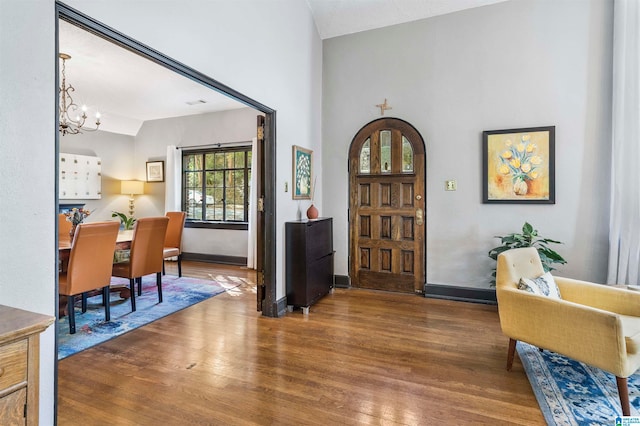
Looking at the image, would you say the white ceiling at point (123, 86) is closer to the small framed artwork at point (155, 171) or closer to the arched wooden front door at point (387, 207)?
the small framed artwork at point (155, 171)

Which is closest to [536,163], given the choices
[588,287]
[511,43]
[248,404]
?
[511,43]

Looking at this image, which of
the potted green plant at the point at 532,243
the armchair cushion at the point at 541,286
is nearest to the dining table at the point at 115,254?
the armchair cushion at the point at 541,286

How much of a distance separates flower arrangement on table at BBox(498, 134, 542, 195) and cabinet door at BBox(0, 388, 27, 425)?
4.19m

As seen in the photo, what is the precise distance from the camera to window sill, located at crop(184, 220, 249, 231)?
6.03 m

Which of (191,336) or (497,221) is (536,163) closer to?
(497,221)

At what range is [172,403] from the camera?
199 cm

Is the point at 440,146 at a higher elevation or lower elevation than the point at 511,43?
lower

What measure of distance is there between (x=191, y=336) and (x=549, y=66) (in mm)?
4556

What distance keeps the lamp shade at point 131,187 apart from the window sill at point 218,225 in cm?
115

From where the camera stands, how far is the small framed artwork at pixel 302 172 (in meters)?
3.90

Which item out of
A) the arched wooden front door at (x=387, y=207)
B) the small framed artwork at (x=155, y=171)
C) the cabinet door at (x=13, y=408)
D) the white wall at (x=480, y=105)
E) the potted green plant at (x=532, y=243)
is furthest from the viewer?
the small framed artwork at (x=155, y=171)

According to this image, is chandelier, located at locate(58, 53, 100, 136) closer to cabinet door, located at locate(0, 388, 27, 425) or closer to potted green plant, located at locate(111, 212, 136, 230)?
potted green plant, located at locate(111, 212, 136, 230)

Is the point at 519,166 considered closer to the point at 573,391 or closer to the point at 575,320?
the point at 575,320

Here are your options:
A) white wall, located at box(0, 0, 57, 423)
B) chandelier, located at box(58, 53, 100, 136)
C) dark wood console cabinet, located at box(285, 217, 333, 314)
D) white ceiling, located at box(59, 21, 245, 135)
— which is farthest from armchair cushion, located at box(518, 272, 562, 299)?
chandelier, located at box(58, 53, 100, 136)
